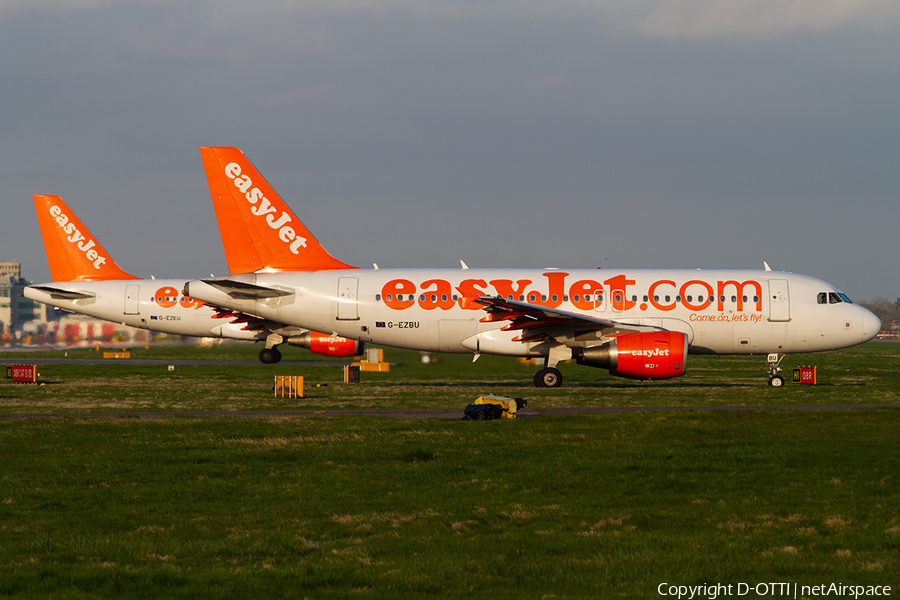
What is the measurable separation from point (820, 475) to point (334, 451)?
33.8 feet

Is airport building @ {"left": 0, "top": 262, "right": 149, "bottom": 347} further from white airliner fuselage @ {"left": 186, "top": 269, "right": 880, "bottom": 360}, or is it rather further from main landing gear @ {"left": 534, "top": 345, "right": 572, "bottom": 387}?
main landing gear @ {"left": 534, "top": 345, "right": 572, "bottom": 387}

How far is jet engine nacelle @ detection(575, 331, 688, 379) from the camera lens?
33812 mm

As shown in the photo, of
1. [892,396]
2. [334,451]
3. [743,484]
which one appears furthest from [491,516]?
[892,396]

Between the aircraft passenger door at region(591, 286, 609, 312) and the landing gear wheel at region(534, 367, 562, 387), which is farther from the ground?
the aircraft passenger door at region(591, 286, 609, 312)

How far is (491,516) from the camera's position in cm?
1416

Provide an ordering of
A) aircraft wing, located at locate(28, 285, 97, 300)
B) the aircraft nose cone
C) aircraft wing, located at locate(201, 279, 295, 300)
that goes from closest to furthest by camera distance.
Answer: aircraft wing, located at locate(201, 279, 295, 300), the aircraft nose cone, aircraft wing, located at locate(28, 285, 97, 300)

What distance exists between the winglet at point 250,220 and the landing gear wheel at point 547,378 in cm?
1056

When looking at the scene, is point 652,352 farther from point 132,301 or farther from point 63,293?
point 63,293

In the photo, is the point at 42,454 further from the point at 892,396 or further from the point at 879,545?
the point at 892,396

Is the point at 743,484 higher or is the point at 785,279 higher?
the point at 785,279

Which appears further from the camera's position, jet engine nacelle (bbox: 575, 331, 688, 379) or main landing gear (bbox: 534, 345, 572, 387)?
main landing gear (bbox: 534, 345, 572, 387)

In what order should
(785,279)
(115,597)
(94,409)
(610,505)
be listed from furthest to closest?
(785,279) < (94,409) < (610,505) < (115,597)

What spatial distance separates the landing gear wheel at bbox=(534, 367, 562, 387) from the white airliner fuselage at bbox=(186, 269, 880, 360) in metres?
0.89

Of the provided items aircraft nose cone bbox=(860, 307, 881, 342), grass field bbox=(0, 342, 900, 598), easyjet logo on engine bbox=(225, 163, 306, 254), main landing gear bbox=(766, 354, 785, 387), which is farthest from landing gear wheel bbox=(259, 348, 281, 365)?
aircraft nose cone bbox=(860, 307, 881, 342)
